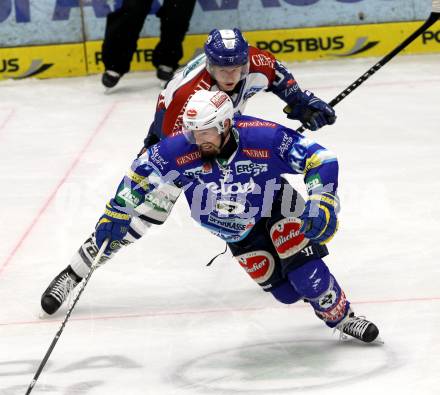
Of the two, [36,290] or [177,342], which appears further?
[36,290]

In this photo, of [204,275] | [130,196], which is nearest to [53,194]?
A: [204,275]

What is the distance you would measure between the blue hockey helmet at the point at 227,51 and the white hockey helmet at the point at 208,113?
795 mm

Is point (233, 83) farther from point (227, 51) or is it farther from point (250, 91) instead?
point (250, 91)

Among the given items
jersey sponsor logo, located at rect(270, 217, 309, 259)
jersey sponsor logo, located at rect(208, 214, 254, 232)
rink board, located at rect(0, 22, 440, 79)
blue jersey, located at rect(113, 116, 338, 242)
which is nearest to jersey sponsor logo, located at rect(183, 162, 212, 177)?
blue jersey, located at rect(113, 116, 338, 242)

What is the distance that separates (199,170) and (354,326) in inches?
36.0

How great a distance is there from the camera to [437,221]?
20.8ft

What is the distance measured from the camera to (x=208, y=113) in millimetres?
4559

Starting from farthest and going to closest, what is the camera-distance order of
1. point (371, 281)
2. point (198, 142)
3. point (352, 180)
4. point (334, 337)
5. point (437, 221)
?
point (352, 180) → point (437, 221) → point (371, 281) → point (334, 337) → point (198, 142)

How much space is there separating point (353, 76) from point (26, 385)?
5.23m

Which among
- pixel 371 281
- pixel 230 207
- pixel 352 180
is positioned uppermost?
pixel 230 207

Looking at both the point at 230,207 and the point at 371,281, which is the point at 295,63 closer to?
the point at 371,281

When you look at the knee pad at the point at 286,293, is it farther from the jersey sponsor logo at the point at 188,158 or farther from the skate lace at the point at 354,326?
the jersey sponsor logo at the point at 188,158

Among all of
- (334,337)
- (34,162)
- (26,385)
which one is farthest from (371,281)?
(34,162)

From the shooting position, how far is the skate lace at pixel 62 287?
5.47m
